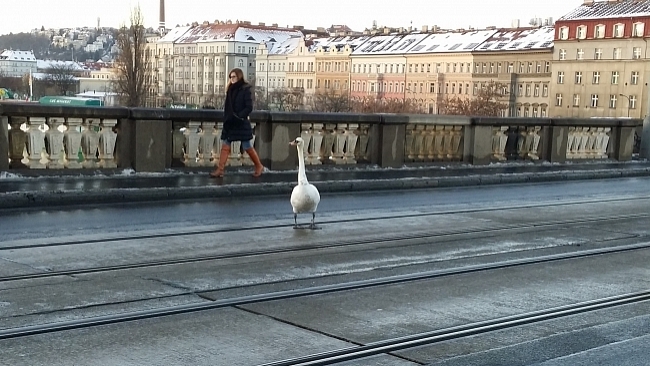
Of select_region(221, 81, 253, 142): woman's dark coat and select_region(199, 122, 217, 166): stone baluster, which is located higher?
select_region(221, 81, 253, 142): woman's dark coat

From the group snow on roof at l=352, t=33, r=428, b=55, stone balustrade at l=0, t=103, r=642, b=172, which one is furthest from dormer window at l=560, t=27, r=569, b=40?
stone balustrade at l=0, t=103, r=642, b=172

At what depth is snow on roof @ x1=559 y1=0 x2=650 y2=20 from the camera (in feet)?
330

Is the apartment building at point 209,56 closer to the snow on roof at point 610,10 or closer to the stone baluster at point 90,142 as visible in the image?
the snow on roof at point 610,10

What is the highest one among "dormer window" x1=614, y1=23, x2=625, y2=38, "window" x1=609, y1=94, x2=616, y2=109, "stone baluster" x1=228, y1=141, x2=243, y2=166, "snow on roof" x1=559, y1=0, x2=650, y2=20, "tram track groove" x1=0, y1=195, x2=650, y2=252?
"snow on roof" x1=559, y1=0, x2=650, y2=20

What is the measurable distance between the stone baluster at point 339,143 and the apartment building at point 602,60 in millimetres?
84474

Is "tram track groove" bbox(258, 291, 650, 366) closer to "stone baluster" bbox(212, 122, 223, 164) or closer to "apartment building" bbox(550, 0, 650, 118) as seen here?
"stone baluster" bbox(212, 122, 223, 164)

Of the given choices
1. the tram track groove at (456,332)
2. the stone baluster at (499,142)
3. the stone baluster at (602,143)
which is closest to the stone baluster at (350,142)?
the stone baluster at (499,142)

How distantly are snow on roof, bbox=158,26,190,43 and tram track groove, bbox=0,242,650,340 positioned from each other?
162m

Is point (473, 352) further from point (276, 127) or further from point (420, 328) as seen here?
point (276, 127)

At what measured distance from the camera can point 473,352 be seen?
231 inches

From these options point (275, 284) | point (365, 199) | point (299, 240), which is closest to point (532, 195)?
point (365, 199)

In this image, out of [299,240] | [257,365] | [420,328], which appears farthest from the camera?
[299,240]

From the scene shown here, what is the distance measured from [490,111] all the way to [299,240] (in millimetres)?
100862

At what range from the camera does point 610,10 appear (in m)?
104
